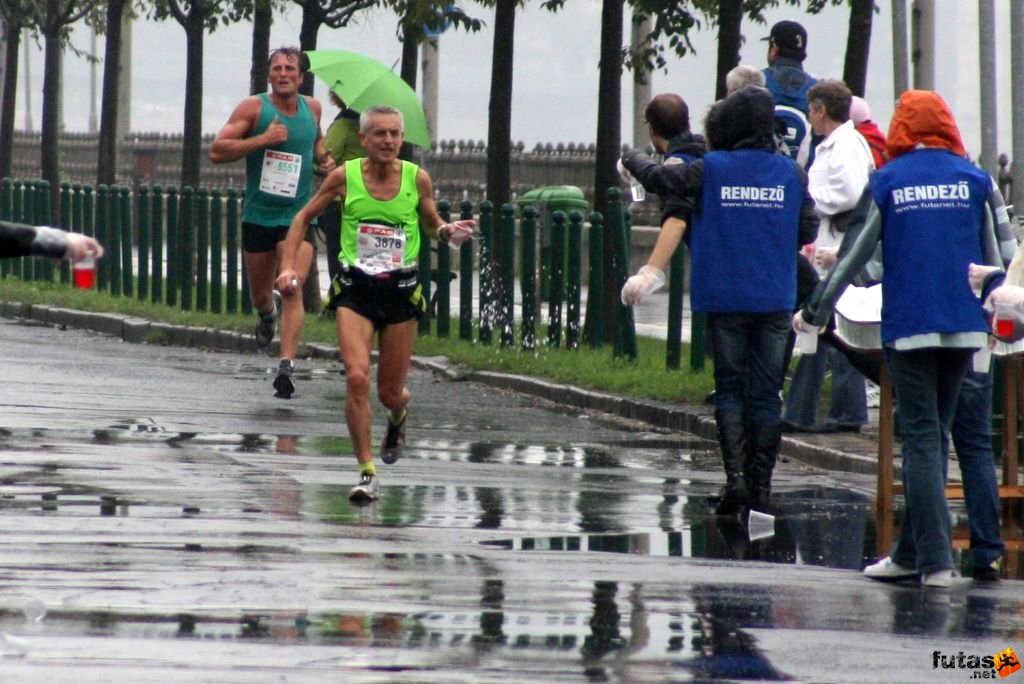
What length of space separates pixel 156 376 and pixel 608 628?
9.28 m

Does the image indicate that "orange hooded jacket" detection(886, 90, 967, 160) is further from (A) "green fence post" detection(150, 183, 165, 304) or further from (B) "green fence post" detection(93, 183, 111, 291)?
(B) "green fence post" detection(93, 183, 111, 291)

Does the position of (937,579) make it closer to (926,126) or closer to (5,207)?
(926,126)

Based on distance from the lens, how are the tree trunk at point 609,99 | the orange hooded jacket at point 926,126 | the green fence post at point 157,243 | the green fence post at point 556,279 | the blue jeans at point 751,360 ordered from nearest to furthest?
1. the orange hooded jacket at point 926,126
2. the blue jeans at point 751,360
3. the green fence post at point 556,279
4. the tree trunk at point 609,99
5. the green fence post at point 157,243

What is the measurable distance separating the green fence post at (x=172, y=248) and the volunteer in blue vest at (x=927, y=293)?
13664 mm

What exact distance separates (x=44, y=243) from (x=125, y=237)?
52.3 ft

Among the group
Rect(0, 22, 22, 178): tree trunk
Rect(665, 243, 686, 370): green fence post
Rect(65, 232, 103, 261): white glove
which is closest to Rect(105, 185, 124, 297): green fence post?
Rect(665, 243, 686, 370): green fence post

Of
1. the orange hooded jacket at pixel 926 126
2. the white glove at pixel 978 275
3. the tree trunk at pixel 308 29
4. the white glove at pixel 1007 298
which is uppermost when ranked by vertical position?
the tree trunk at pixel 308 29

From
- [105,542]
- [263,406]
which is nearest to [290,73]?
[263,406]

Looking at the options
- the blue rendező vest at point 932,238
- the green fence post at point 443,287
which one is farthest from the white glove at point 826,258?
the green fence post at point 443,287

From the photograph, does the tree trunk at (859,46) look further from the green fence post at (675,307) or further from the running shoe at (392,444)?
the running shoe at (392,444)

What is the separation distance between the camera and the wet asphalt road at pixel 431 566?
6348 millimetres

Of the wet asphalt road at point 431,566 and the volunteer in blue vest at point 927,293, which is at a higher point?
the volunteer in blue vest at point 927,293

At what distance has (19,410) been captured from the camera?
505 inches

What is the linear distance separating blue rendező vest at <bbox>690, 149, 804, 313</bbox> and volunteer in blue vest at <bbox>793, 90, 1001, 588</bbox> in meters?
1.51
